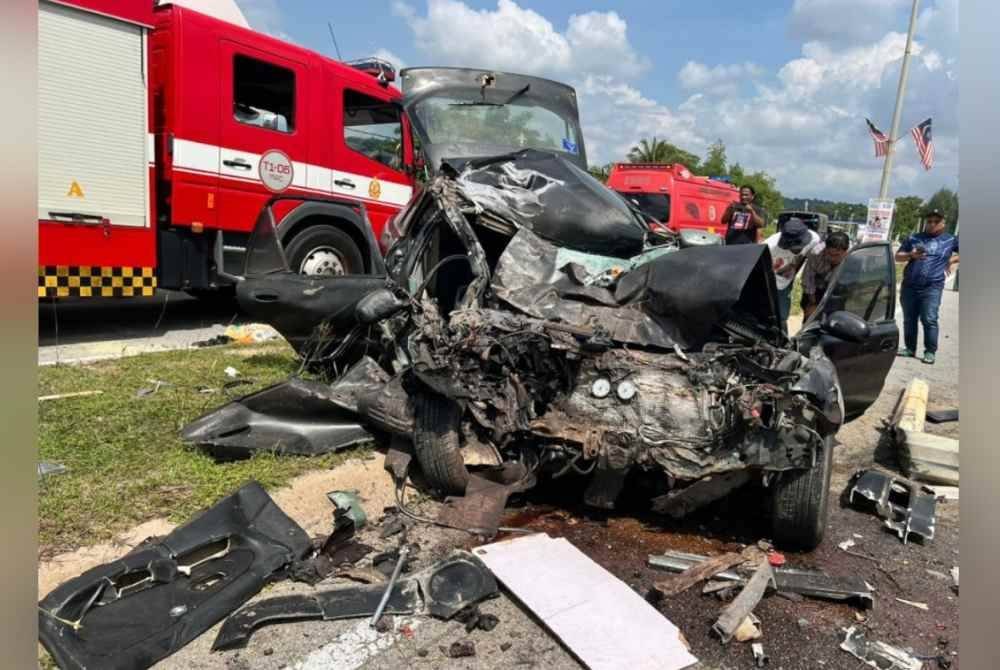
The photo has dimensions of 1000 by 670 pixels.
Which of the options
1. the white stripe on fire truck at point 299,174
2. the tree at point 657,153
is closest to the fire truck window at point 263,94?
the white stripe on fire truck at point 299,174

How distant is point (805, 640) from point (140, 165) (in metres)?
6.67

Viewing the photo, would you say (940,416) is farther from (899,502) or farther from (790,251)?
(899,502)

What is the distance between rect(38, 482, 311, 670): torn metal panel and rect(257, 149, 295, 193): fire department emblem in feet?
16.0

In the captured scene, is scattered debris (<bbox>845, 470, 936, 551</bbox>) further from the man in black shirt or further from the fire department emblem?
the fire department emblem

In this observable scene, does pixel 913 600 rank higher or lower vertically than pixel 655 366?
lower

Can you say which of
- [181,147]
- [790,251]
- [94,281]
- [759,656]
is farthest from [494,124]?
[759,656]

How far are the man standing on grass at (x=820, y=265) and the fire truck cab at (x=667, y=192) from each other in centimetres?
909

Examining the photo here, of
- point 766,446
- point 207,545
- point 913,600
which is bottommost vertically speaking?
point 913,600

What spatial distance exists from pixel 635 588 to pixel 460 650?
875 mm

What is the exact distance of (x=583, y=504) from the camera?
3555 millimetres

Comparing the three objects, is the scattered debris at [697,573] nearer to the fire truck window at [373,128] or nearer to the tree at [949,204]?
the tree at [949,204]

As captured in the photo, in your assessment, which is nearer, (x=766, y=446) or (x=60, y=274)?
(x=766, y=446)
